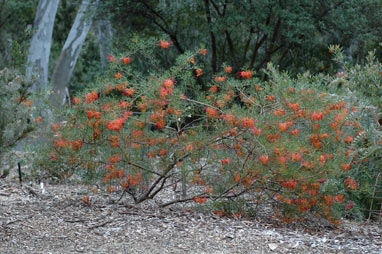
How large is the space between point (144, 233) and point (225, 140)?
1257 millimetres

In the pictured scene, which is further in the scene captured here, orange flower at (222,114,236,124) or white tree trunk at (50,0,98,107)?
white tree trunk at (50,0,98,107)

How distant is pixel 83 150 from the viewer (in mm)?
5250

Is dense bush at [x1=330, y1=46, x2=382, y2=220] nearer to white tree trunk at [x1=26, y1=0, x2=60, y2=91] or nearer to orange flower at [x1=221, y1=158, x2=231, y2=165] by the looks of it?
orange flower at [x1=221, y1=158, x2=231, y2=165]

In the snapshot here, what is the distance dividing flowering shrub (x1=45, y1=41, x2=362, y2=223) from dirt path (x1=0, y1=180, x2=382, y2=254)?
0.91 feet

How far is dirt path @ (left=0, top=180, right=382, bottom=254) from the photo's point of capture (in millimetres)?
4305

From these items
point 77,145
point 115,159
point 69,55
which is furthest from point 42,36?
point 115,159

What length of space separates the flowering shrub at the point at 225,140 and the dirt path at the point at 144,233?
28cm

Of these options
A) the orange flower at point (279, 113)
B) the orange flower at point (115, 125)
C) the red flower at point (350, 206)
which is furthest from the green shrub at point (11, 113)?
the red flower at point (350, 206)

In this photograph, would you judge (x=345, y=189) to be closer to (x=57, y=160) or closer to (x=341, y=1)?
(x=57, y=160)

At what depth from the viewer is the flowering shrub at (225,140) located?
4.89 meters

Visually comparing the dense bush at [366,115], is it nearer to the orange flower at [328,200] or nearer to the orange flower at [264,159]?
the orange flower at [328,200]

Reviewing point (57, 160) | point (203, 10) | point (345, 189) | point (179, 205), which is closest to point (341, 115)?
point (345, 189)

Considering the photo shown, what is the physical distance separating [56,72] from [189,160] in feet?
32.0

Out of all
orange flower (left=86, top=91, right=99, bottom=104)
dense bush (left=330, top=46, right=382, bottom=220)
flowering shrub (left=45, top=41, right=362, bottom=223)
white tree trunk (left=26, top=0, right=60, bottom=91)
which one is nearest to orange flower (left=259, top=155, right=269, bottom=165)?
flowering shrub (left=45, top=41, right=362, bottom=223)
